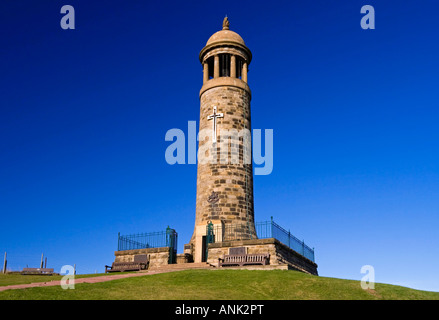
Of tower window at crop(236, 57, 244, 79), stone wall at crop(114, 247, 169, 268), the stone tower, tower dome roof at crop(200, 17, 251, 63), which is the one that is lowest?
stone wall at crop(114, 247, 169, 268)

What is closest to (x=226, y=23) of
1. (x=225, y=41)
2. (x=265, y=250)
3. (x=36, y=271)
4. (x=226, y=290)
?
(x=225, y=41)

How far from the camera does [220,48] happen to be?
30750 mm

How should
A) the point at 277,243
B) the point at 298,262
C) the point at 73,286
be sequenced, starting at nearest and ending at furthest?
the point at 73,286, the point at 277,243, the point at 298,262

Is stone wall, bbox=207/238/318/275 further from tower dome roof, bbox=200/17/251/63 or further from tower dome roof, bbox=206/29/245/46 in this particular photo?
tower dome roof, bbox=206/29/245/46

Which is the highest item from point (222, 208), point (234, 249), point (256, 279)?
point (222, 208)

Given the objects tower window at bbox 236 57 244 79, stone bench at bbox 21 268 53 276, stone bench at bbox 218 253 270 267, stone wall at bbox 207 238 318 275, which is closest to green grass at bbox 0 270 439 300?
stone bench at bbox 218 253 270 267

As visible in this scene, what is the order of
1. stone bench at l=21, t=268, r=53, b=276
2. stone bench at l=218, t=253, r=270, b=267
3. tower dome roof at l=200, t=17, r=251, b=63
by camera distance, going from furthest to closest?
tower dome roof at l=200, t=17, r=251, b=63
stone bench at l=21, t=268, r=53, b=276
stone bench at l=218, t=253, r=270, b=267

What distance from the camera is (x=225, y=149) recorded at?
1103 inches

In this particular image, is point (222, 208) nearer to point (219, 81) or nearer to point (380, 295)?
point (219, 81)

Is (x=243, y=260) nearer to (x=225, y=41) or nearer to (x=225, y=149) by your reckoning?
(x=225, y=149)

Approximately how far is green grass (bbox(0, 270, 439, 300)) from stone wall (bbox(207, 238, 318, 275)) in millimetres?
3674

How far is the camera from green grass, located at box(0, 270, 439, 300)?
45.5 feet
